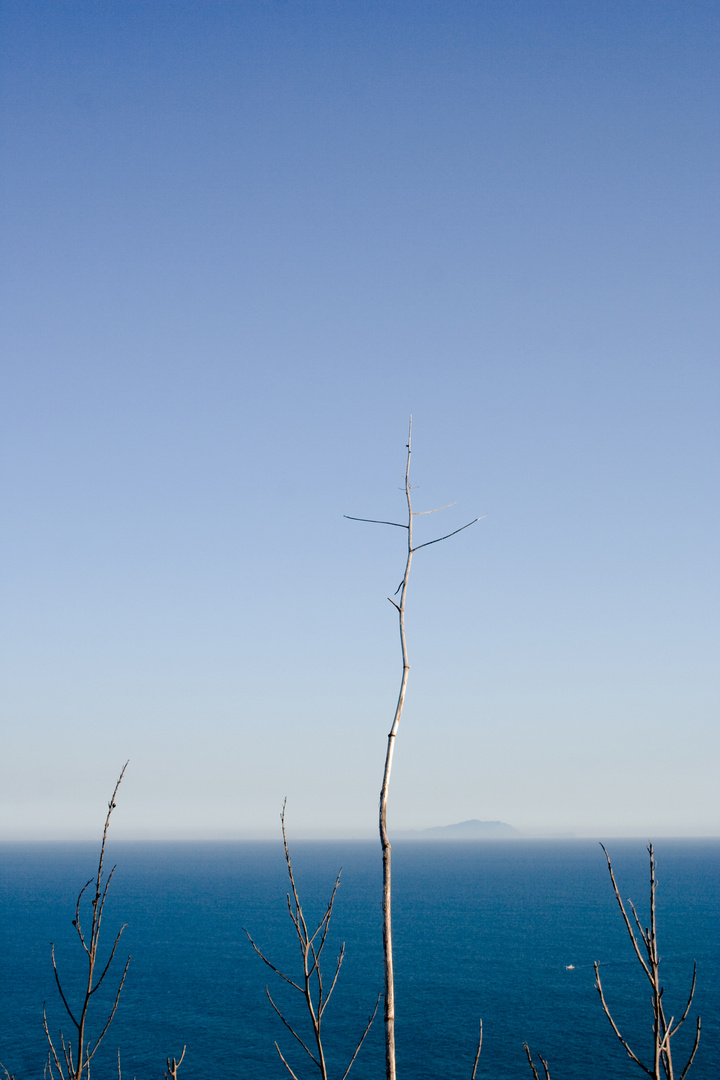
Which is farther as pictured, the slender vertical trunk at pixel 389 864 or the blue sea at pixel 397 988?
the blue sea at pixel 397 988

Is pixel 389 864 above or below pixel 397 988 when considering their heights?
above

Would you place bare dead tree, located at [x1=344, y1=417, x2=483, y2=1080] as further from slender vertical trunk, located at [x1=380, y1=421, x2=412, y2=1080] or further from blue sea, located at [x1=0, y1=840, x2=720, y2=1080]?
blue sea, located at [x1=0, y1=840, x2=720, y2=1080]

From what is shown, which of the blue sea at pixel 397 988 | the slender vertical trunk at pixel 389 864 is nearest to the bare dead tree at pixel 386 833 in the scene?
the slender vertical trunk at pixel 389 864

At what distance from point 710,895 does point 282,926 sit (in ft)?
343

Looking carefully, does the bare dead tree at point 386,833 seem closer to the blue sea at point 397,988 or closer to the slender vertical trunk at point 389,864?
the slender vertical trunk at point 389,864

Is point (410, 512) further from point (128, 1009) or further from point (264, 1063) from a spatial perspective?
point (128, 1009)

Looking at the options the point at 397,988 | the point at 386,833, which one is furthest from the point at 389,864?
the point at 397,988

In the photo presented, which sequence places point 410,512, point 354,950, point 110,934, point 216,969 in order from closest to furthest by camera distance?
point 410,512, point 216,969, point 354,950, point 110,934

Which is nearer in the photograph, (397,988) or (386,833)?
(386,833)

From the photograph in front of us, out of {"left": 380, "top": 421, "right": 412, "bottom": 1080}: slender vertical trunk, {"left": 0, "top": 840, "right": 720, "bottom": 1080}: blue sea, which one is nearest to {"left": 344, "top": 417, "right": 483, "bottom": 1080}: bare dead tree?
{"left": 380, "top": 421, "right": 412, "bottom": 1080}: slender vertical trunk

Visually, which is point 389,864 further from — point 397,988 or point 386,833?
point 397,988

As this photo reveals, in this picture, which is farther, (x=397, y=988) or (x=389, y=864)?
(x=397, y=988)

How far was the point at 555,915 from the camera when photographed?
150 metres

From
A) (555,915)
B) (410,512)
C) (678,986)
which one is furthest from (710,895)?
(410,512)
